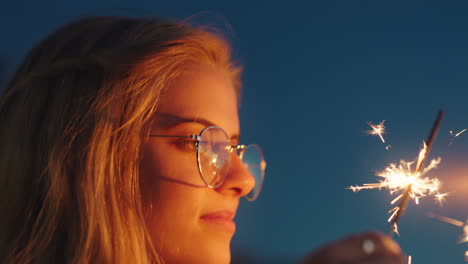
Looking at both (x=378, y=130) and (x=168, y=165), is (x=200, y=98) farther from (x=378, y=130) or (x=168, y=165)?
(x=378, y=130)

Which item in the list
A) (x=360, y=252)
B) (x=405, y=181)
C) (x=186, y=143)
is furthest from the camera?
(x=186, y=143)

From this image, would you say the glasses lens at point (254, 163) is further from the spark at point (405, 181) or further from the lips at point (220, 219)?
the spark at point (405, 181)

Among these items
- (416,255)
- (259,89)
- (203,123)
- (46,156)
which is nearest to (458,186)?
(416,255)

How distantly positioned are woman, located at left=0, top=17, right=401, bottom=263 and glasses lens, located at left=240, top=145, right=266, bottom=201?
24 cm

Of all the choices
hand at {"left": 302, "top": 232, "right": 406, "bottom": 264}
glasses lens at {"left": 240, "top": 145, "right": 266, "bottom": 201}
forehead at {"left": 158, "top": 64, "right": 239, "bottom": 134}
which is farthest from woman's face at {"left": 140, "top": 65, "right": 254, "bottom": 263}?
hand at {"left": 302, "top": 232, "right": 406, "bottom": 264}

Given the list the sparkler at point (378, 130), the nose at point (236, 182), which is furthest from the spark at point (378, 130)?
the nose at point (236, 182)

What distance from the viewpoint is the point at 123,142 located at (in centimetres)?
103

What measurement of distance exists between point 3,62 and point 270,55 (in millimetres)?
1256

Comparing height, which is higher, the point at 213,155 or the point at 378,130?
the point at 378,130

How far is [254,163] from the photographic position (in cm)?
140

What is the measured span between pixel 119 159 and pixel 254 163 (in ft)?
1.72

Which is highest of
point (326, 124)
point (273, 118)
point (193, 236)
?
point (273, 118)

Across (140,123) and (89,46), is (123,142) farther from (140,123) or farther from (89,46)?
(89,46)

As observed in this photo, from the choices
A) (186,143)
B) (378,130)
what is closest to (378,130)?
(378,130)
